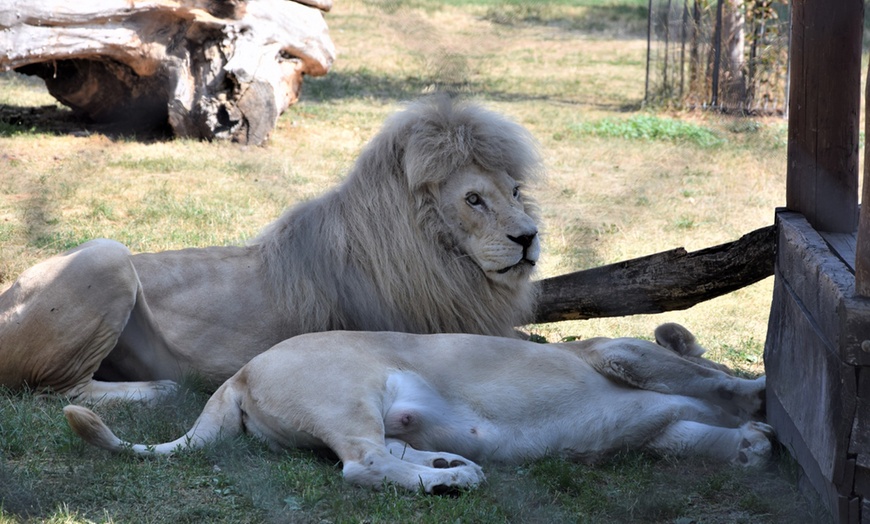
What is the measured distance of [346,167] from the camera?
29.4ft

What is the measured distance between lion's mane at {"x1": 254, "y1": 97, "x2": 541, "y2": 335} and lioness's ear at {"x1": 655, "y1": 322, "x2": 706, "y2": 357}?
0.63 metres

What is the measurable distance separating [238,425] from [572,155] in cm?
689

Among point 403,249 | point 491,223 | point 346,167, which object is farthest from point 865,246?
point 346,167

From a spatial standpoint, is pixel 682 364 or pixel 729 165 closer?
pixel 682 364

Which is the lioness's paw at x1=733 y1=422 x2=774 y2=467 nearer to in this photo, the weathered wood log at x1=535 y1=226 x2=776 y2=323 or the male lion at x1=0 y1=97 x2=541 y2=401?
the weathered wood log at x1=535 y1=226 x2=776 y2=323

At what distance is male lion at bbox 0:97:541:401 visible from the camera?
4203mm

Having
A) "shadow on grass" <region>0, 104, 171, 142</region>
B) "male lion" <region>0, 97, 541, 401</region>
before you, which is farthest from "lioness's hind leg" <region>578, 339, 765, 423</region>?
"shadow on grass" <region>0, 104, 171, 142</region>

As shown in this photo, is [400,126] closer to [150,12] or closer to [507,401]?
[507,401]

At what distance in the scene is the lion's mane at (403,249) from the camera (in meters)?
4.29

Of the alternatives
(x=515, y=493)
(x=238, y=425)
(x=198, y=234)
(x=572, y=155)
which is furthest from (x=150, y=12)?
(x=515, y=493)

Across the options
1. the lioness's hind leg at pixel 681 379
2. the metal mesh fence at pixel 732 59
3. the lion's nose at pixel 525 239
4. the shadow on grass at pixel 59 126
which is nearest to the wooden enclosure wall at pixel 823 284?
the lioness's hind leg at pixel 681 379

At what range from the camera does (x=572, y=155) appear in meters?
9.92

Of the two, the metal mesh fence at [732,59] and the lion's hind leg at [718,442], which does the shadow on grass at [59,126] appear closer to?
the metal mesh fence at [732,59]

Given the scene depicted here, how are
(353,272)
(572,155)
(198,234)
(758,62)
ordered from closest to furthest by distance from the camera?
(353,272) → (198,234) → (572,155) → (758,62)
